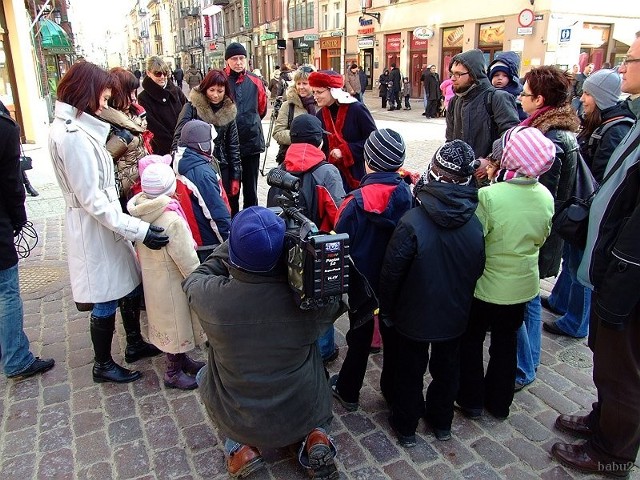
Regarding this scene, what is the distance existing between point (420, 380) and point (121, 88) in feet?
10.4

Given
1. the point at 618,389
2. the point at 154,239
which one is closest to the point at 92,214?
the point at 154,239

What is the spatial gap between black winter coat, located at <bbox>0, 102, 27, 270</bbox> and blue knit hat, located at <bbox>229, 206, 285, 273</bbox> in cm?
173

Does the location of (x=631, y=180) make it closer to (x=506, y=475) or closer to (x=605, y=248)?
(x=605, y=248)

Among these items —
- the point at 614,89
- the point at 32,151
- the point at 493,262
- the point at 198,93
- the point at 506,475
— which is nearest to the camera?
the point at 506,475

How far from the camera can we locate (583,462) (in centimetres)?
256

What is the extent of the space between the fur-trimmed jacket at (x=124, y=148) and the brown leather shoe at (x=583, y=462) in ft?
11.1

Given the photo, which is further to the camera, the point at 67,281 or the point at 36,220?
the point at 36,220

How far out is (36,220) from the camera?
6797 mm

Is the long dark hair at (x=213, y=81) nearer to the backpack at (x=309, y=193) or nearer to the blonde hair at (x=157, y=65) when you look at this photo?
the blonde hair at (x=157, y=65)

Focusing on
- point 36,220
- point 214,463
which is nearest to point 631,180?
point 214,463

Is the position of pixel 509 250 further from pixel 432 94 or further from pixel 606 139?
pixel 432 94

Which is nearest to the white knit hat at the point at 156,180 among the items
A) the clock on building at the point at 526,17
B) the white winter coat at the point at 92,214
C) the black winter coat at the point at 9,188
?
the white winter coat at the point at 92,214

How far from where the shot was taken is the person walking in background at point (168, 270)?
9.84ft

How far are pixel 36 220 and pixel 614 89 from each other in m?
6.84
